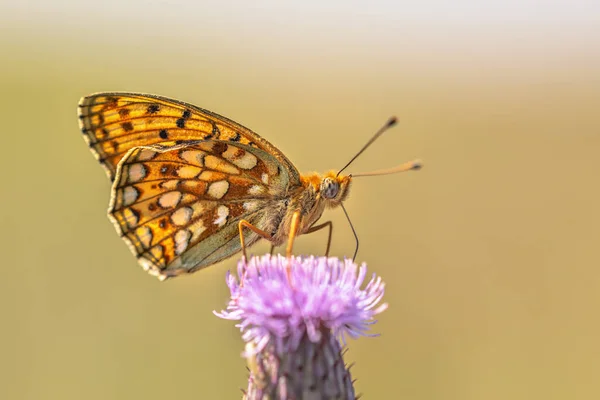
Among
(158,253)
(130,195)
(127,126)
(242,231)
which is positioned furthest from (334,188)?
(127,126)

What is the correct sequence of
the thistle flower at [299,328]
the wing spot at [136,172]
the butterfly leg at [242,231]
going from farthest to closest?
the wing spot at [136,172]
the butterfly leg at [242,231]
the thistle flower at [299,328]

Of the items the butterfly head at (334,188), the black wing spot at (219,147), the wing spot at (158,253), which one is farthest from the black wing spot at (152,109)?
the butterfly head at (334,188)

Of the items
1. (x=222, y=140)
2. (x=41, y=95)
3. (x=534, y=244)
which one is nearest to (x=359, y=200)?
(x=534, y=244)

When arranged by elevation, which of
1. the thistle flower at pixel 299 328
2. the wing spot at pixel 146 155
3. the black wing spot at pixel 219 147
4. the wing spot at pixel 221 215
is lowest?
the thistle flower at pixel 299 328

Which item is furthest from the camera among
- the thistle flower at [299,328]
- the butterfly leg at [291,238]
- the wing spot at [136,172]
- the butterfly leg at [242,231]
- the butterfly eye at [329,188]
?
the butterfly eye at [329,188]

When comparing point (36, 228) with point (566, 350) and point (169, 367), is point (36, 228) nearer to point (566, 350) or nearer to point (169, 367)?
point (169, 367)

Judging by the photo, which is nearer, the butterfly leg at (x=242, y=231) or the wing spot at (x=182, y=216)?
the butterfly leg at (x=242, y=231)

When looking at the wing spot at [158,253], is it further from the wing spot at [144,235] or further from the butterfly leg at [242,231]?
the butterfly leg at [242,231]

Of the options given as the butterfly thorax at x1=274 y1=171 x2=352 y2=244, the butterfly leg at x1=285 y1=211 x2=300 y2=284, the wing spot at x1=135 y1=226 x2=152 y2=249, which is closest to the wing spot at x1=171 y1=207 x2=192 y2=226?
the wing spot at x1=135 y1=226 x2=152 y2=249
